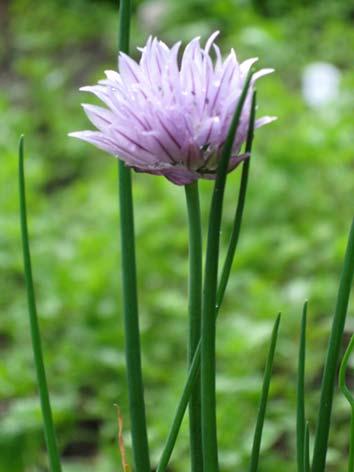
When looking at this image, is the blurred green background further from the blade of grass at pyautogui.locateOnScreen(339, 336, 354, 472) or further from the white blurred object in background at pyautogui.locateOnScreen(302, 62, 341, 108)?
the blade of grass at pyautogui.locateOnScreen(339, 336, 354, 472)

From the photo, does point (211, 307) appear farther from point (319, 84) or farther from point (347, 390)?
point (319, 84)

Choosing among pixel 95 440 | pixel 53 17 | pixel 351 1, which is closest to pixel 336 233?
pixel 95 440

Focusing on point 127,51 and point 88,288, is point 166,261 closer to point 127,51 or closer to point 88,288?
point 88,288

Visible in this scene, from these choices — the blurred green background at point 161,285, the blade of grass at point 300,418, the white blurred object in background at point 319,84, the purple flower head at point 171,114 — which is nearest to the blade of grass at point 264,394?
the blade of grass at point 300,418

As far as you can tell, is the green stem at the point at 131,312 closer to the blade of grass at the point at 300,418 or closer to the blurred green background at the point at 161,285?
the blade of grass at the point at 300,418

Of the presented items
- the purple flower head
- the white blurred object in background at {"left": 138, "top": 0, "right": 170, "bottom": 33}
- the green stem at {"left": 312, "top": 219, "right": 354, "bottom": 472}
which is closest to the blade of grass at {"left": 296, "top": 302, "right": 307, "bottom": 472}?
the green stem at {"left": 312, "top": 219, "right": 354, "bottom": 472}

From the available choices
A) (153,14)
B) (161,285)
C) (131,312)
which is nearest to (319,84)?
(161,285)
